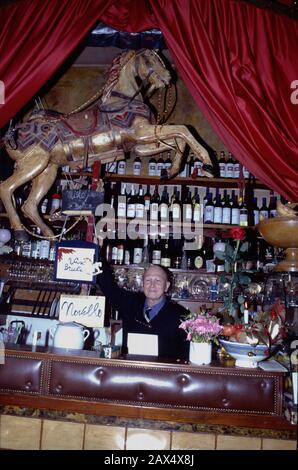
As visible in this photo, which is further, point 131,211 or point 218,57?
point 131,211

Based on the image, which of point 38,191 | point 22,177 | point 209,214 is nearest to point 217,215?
point 209,214

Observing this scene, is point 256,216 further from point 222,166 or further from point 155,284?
point 155,284

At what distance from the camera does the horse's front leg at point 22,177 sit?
8.62 feet

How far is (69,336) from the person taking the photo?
208 cm

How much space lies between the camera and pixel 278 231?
212 cm

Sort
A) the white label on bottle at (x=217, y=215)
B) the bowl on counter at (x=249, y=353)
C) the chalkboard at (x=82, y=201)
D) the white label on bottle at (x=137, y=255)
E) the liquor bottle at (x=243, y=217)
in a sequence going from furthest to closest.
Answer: the white label on bottle at (x=137, y=255) → the white label on bottle at (x=217, y=215) → the liquor bottle at (x=243, y=217) → the chalkboard at (x=82, y=201) → the bowl on counter at (x=249, y=353)

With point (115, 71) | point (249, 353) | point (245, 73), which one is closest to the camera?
point (249, 353)

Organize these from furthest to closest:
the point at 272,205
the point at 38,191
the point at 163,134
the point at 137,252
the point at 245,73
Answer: the point at 272,205 < the point at 137,252 < the point at 38,191 < the point at 163,134 < the point at 245,73

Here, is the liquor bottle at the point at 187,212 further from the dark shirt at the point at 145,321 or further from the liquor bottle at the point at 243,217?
the dark shirt at the point at 145,321

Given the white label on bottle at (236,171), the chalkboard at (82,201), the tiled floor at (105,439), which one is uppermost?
the white label on bottle at (236,171)

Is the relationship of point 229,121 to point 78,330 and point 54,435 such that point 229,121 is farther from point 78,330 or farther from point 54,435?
point 54,435

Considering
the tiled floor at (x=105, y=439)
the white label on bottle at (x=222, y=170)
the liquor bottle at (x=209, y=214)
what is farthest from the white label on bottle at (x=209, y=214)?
the tiled floor at (x=105, y=439)

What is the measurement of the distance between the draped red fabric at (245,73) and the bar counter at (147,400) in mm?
1049

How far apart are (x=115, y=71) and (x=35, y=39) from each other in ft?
1.83
